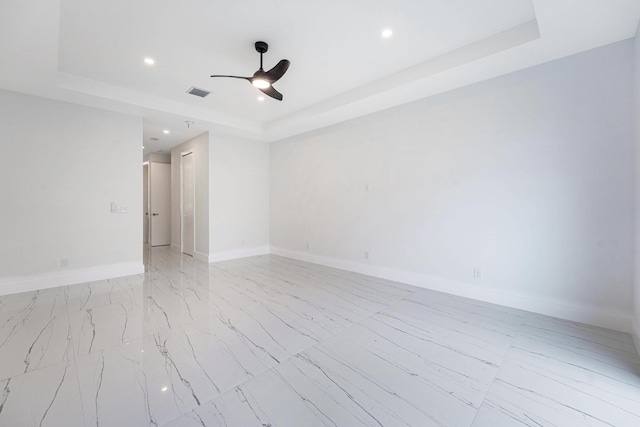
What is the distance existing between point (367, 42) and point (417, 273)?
299 cm

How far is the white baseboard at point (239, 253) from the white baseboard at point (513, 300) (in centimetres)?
231

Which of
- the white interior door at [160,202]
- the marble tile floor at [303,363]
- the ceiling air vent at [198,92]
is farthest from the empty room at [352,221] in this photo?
the white interior door at [160,202]

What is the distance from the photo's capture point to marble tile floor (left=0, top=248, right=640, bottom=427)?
5.09 ft

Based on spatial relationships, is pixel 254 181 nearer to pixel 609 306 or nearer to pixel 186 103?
pixel 186 103

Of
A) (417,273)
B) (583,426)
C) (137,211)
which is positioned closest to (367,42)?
(417,273)

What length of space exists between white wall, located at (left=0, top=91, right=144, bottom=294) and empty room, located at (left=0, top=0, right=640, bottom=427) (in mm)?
25

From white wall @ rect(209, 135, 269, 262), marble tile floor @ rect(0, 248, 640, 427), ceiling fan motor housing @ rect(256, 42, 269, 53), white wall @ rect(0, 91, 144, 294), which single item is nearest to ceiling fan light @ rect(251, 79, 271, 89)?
ceiling fan motor housing @ rect(256, 42, 269, 53)

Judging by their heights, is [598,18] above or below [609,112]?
above

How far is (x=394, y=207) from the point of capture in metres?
4.18

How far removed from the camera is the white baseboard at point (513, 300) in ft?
8.39

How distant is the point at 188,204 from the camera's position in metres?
6.36

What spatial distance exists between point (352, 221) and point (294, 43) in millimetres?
2851

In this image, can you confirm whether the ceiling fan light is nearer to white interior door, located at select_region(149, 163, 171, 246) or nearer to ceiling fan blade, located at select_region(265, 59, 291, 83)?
ceiling fan blade, located at select_region(265, 59, 291, 83)

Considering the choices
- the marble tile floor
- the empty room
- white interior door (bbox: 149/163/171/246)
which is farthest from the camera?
white interior door (bbox: 149/163/171/246)
